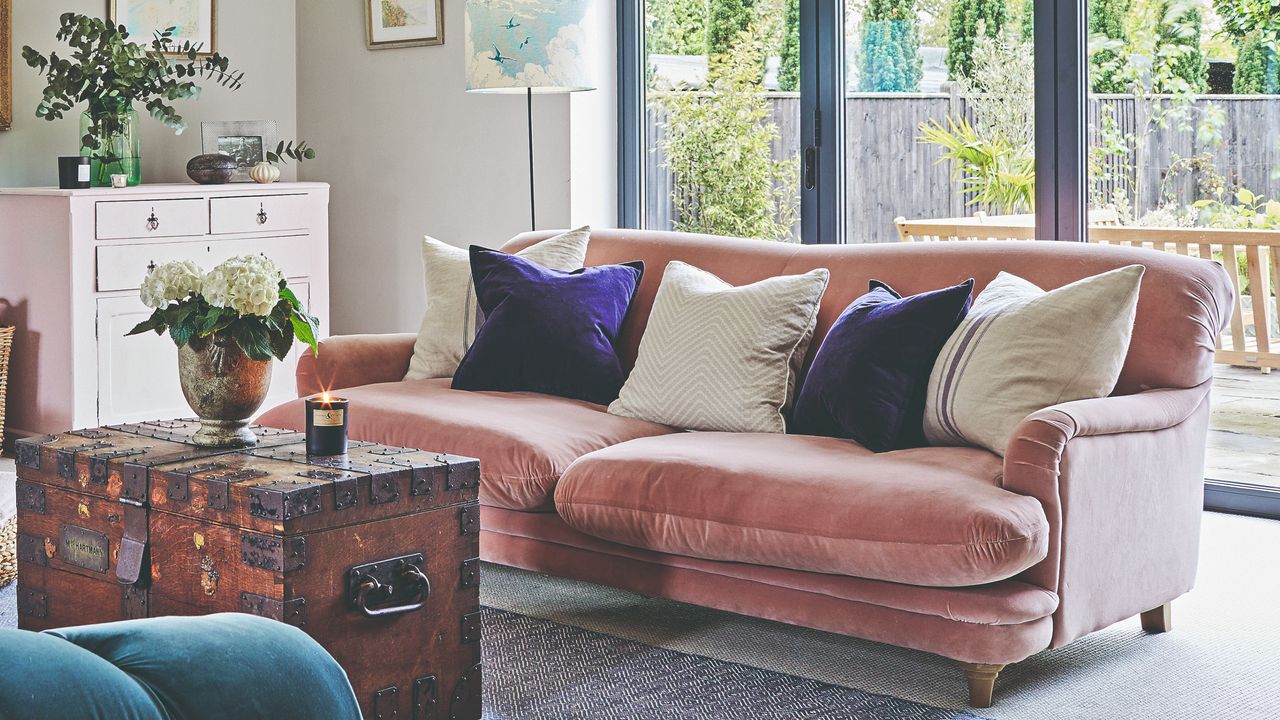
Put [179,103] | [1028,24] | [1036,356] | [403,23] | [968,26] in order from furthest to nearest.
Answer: [179,103], [403,23], [968,26], [1028,24], [1036,356]

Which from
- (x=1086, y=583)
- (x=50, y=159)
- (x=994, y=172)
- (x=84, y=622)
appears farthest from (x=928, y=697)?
(x=50, y=159)

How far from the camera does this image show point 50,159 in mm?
5523

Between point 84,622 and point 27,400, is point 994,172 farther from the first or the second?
point 27,400

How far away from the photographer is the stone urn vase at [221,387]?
257 cm

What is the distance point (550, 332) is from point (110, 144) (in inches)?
101

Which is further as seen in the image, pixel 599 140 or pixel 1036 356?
pixel 599 140

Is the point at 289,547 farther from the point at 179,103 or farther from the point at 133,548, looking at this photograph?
the point at 179,103

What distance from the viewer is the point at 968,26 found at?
430cm

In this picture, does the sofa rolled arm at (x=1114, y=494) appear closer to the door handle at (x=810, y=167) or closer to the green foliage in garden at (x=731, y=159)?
the door handle at (x=810, y=167)

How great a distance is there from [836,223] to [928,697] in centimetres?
233

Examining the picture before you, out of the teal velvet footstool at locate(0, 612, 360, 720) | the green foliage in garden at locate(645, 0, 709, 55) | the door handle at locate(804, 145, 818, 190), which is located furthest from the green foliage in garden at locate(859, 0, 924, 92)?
the teal velvet footstool at locate(0, 612, 360, 720)

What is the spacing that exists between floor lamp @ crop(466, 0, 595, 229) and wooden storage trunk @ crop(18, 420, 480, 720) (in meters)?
1.84

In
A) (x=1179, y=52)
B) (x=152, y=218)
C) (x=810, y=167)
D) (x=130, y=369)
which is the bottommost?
(x=130, y=369)

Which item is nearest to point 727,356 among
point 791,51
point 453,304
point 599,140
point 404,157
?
point 453,304
